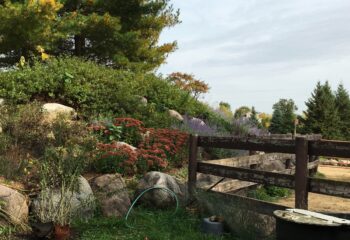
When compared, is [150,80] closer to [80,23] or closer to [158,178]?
[80,23]

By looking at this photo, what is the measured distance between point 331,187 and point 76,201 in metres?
3.48

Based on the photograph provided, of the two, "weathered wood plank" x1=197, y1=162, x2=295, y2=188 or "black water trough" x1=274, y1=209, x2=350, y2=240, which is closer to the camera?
"black water trough" x1=274, y1=209, x2=350, y2=240

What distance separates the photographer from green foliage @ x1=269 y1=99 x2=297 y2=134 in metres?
28.3

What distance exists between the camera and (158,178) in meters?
7.00

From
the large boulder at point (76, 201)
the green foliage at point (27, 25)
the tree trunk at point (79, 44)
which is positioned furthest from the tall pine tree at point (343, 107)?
the large boulder at point (76, 201)

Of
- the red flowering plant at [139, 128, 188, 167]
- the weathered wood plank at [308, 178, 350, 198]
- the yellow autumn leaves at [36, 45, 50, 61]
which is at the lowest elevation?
the weathered wood plank at [308, 178, 350, 198]

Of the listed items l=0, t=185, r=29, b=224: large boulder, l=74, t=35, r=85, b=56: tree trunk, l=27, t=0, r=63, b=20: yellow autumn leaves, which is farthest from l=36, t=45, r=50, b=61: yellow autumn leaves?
l=0, t=185, r=29, b=224: large boulder

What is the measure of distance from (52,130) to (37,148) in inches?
18.5

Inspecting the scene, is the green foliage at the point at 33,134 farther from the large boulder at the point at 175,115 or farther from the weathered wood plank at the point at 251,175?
the large boulder at the point at 175,115

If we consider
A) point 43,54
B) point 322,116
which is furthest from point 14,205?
point 322,116

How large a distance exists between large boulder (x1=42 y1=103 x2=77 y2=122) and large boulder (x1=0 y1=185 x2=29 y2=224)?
12.7ft

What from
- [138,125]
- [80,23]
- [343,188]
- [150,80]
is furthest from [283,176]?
[80,23]

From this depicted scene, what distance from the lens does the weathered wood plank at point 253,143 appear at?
19.2ft

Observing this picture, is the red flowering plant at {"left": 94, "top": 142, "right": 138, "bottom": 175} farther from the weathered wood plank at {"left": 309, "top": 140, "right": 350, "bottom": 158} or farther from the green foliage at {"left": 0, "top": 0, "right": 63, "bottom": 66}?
the green foliage at {"left": 0, "top": 0, "right": 63, "bottom": 66}
